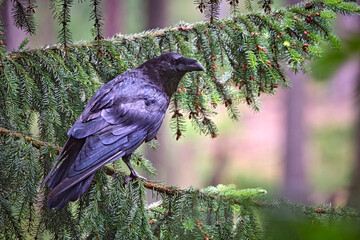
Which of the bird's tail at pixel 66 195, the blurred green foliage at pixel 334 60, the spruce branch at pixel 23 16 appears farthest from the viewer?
the spruce branch at pixel 23 16

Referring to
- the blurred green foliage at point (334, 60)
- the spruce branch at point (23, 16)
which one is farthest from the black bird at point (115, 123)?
A: the blurred green foliage at point (334, 60)

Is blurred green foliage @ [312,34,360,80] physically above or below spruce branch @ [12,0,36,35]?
below

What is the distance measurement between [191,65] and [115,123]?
2.10 feet

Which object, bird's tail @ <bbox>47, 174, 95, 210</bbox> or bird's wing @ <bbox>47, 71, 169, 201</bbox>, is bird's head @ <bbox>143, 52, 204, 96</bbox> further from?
bird's tail @ <bbox>47, 174, 95, 210</bbox>

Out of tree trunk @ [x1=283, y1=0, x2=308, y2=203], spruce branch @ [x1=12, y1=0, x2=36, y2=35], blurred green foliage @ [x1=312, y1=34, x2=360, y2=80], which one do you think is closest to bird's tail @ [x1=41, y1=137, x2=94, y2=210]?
spruce branch @ [x1=12, y1=0, x2=36, y2=35]

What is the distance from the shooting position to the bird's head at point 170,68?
2.86m

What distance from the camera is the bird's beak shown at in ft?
9.23

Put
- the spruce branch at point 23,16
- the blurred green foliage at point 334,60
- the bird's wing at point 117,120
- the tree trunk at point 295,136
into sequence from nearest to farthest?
1. the blurred green foliage at point 334,60
2. the bird's wing at point 117,120
3. the spruce branch at point 23,16
4. the tree trunk at point 295,136

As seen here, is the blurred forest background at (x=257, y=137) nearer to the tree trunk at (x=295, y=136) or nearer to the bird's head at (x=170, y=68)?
the tree trunk at (x=295, y=136)

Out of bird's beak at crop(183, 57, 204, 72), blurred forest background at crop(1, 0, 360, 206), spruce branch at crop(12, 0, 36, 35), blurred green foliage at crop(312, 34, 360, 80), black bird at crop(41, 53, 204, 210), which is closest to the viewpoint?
blurred green foliage at crop(312, 34, 360, 80)

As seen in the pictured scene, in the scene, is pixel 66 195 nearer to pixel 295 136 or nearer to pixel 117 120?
pixel 117 120

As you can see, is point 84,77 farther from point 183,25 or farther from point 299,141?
point 299,141

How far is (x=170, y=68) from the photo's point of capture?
2.96 metres

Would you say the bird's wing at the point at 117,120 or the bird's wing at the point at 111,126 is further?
the bird's wing at the point at 117,120
